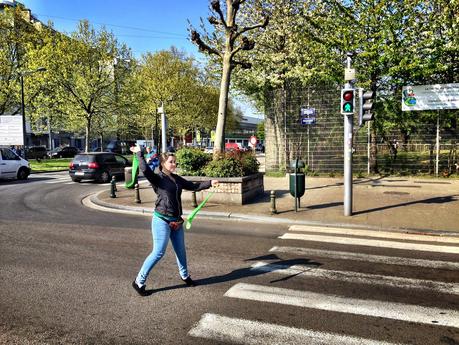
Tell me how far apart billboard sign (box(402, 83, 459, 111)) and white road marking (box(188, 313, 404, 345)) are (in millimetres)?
16203

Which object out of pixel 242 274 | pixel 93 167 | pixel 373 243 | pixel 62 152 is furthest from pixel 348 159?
pixel 62 152

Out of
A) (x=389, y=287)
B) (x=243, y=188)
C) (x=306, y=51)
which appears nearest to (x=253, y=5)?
(x=306, y=51)

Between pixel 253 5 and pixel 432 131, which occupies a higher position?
pixel 253 5

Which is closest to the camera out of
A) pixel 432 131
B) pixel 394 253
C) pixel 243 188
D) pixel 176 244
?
pixel 176 244

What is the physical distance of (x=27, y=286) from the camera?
5.16 m

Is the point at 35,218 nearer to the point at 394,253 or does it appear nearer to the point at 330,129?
the point at 394,253

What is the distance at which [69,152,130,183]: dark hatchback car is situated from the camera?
62.4 ft

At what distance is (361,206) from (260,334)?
27.2 feet

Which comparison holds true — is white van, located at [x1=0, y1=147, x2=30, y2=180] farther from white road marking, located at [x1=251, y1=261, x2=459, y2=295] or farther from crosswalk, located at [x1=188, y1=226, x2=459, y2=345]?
white road marking, located at [x1=251, y1=261, x2=459, y2=295]

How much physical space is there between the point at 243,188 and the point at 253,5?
13919mm

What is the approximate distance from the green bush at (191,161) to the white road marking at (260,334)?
8.66 metres

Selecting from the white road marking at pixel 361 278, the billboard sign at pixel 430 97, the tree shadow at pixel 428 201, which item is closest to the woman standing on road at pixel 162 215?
A: the white road marking at pixel 361 278

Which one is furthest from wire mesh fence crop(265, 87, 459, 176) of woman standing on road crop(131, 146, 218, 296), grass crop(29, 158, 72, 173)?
grass crop(29, 158, 72, 173)

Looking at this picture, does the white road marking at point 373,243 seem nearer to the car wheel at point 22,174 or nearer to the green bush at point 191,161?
the green bush at point 191,161
